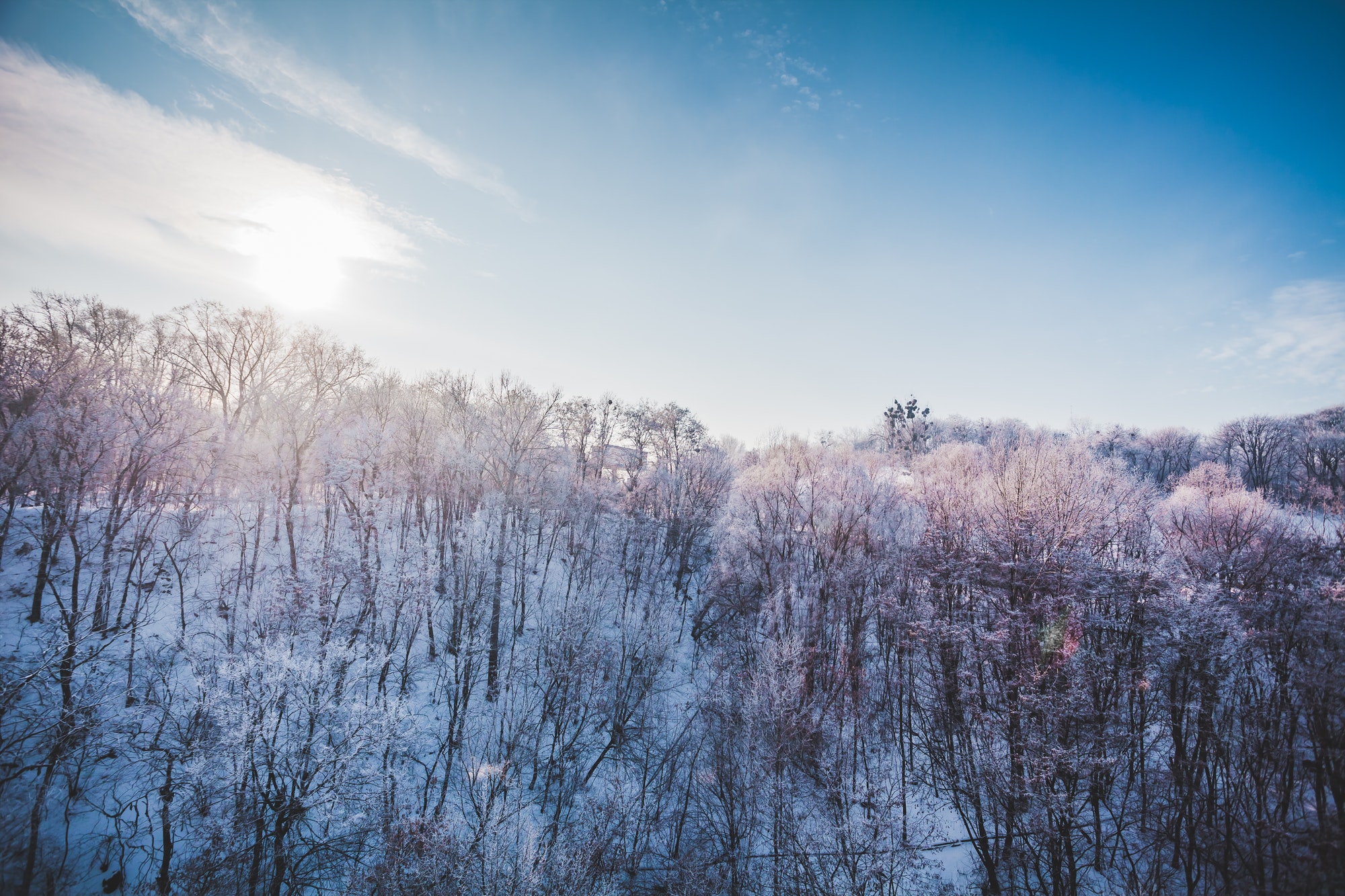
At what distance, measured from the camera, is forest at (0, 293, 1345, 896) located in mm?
15797

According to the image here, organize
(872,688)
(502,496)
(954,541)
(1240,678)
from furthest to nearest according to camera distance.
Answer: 1. (502,496)
2. (872,688)
3. (954,541)
4. (1240,678)

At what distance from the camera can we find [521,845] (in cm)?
1958

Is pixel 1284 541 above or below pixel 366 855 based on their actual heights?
above

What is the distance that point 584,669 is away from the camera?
25.5 meters

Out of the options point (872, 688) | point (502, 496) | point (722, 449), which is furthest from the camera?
point (722, 449)

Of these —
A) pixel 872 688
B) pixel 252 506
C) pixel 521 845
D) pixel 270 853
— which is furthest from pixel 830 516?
pixel 252 506

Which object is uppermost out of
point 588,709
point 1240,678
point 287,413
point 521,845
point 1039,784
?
point 287,413

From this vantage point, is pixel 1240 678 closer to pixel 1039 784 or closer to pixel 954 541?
pixel 1039 784

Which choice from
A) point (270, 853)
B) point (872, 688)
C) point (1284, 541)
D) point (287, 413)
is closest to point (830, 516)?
point (872, 688)

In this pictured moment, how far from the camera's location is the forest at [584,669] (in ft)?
51.8

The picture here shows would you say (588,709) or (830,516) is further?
(830,516)

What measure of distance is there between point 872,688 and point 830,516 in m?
10.1

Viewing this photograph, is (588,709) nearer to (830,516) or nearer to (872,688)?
(872,688)

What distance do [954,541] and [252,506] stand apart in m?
42.1
